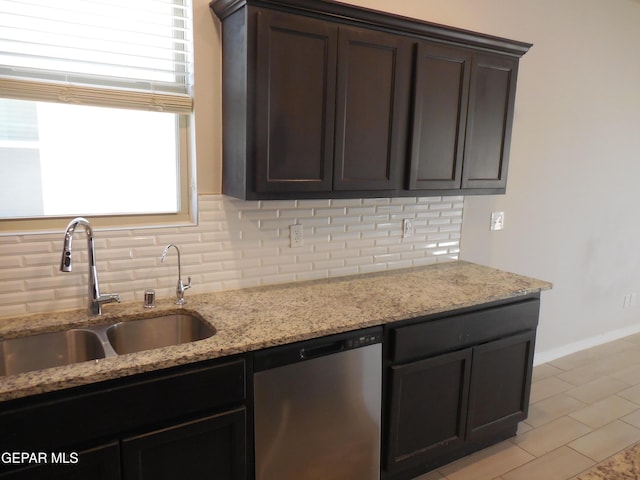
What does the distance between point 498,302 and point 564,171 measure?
5.65ft

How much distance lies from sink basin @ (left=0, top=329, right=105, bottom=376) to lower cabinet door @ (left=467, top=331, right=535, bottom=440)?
178 cm

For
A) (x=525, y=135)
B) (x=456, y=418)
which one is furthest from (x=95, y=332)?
(x=525, y=135)

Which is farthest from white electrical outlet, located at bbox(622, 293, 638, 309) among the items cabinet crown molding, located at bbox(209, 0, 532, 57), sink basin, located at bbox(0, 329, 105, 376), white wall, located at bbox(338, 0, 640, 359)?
sink basin, located at bbox(0, 329, 105, 376)

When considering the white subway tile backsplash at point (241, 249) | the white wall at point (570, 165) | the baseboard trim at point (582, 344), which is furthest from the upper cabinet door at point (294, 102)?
the baseboard trim at point (582, 344)

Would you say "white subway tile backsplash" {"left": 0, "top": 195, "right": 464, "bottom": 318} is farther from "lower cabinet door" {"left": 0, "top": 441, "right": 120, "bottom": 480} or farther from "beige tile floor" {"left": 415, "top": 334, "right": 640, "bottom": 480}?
"beige tile floor" {"left": 415, "top": 334, "right": 640, "bottom": 480}

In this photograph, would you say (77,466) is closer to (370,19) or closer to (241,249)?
(241,249)

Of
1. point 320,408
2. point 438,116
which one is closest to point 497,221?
point 438,116

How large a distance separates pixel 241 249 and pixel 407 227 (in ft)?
3.48

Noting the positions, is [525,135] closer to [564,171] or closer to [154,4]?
[564,171]

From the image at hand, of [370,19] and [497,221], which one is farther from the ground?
[370,19]

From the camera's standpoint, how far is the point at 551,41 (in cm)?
327

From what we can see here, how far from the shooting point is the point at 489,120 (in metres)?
2.57

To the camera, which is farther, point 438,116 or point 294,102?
point 438,116

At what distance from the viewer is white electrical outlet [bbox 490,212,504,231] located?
324 cm
